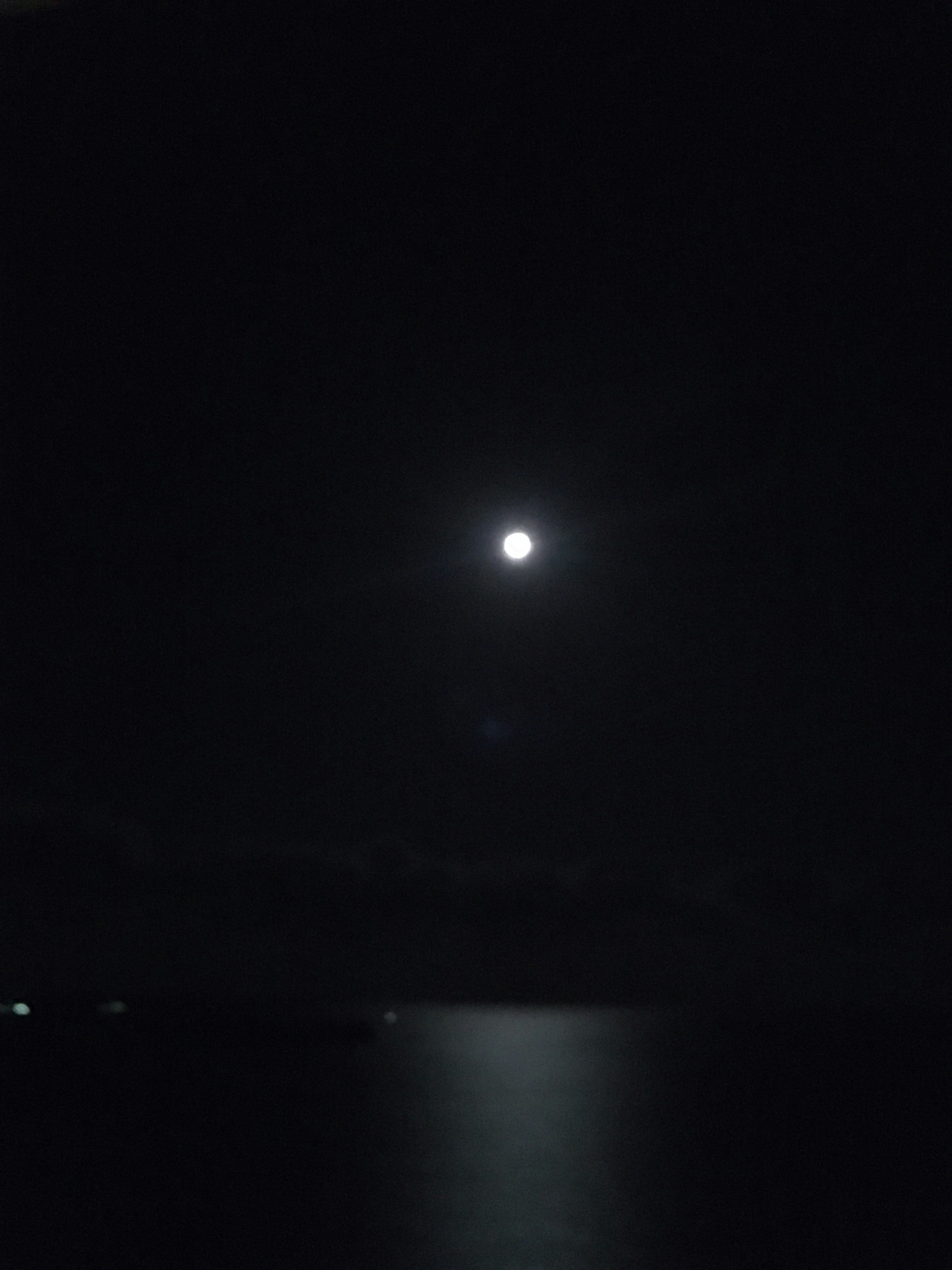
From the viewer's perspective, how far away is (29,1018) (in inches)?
7436

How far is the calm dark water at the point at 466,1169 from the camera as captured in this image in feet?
140

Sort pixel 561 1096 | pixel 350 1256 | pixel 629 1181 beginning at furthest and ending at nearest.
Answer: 1. pixel 561 1096
2. pixel 629 1181
3. pixel 350 1256

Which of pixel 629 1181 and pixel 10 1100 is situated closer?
pixel 629 1181

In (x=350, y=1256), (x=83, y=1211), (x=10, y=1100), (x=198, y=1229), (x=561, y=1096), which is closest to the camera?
(x=350, y=1256)

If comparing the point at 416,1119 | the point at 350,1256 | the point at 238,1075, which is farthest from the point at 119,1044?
the point at 350,1256

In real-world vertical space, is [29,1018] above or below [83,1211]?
above

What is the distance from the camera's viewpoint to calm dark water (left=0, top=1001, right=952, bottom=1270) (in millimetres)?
42594

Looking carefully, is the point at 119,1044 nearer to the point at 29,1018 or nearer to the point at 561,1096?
the point at 29,1018

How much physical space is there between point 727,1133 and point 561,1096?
129ft

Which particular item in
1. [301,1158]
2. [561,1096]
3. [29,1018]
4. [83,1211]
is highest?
[29,1018]

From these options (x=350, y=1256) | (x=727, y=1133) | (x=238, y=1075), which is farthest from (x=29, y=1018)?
(x=350, y=1256)

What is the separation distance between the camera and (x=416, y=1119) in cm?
9188

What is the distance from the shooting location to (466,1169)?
65312mm

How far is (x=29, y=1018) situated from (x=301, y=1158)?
447ft
